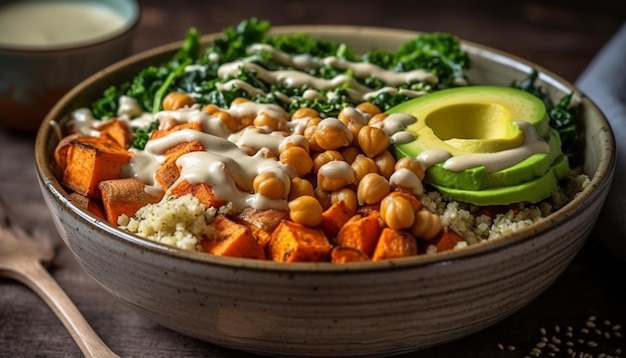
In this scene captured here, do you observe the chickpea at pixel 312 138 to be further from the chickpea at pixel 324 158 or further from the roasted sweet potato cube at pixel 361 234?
the roasted sweet potato cube at pixel 361 234

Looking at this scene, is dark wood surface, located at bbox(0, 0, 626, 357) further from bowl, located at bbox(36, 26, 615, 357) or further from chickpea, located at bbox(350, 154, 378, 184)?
chickpea, located at bbox(350, 154, 378, 184)

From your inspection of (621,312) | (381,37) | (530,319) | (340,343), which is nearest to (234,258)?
(340,343)

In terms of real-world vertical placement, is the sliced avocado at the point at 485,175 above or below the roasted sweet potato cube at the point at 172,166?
above

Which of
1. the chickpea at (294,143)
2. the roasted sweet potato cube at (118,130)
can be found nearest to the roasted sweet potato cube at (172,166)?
the chickpea at (294,143)

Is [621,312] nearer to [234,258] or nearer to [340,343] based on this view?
[340,343]

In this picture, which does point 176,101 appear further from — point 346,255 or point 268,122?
point 346,255
